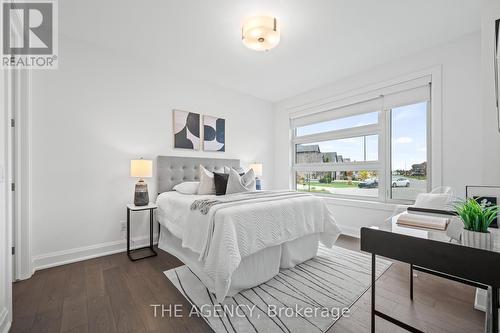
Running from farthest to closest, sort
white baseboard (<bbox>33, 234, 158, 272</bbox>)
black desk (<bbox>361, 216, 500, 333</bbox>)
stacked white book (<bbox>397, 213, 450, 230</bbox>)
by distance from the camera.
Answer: white baseboard (<bbox>33, 234, 158, 272</bbox>)
stacked white book (<bbox>397, 213, 450, 230</bbox>)
black desk (<bbox>361, 216, 500, 333</bbox>)

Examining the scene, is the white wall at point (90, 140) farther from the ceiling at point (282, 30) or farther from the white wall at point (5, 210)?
the white wall at point (5, 210)

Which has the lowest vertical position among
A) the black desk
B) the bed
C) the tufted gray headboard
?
the bed

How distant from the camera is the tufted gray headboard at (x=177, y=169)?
3.14m

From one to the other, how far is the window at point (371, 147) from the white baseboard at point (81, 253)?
3.31 meters

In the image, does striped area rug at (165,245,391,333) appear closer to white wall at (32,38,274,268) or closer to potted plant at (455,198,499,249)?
potted plant at (455,198,499,249)

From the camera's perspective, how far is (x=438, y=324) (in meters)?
1.45

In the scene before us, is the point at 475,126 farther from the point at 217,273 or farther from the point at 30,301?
the point at 30,301

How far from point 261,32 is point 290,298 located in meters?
2.47

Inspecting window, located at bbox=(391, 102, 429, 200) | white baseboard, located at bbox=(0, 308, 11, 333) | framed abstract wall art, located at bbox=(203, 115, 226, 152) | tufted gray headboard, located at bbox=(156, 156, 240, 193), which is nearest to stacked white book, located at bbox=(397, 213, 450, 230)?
window, located at bbox=(391, 102, 429, 200)

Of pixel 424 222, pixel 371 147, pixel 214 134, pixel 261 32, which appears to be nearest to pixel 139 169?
pixel 214 134

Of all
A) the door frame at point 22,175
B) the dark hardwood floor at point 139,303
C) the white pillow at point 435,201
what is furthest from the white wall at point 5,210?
the white pillow at point 435,201

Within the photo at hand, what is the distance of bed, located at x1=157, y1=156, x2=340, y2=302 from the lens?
163 centimetres

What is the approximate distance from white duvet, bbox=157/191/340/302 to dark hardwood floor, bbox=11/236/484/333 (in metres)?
0.41

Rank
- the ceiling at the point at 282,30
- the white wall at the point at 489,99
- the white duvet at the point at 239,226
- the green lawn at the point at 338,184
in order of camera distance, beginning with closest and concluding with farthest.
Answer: the white duvet at the point at 239,226
the white wall at the point at 489,99
the ceiling at the point at 282,30
the green lawn at the point at 338,184
